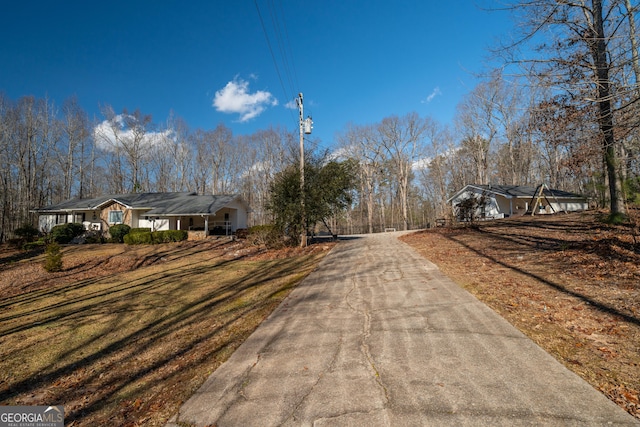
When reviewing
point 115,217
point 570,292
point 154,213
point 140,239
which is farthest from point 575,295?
point 115,217

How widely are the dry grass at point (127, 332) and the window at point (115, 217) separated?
14279 millimetres

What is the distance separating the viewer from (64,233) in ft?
74.4

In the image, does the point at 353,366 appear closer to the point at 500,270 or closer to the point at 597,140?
the point at 500,270

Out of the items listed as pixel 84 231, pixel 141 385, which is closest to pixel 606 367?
pixel 141 385

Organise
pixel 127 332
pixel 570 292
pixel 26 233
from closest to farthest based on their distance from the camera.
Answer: pixel 570 292 < pixel 127 332 < pixel 26 233

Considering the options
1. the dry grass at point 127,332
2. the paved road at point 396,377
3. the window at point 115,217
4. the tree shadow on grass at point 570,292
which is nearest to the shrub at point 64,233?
the window at point 115,217

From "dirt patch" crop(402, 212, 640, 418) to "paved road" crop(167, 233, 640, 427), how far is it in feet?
0.87

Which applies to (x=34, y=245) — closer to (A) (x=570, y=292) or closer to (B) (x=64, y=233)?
(B) (x=64, y=233)

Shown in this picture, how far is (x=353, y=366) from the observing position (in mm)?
3010

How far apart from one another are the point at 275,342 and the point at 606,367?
3.42 meters

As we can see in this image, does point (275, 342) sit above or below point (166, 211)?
below

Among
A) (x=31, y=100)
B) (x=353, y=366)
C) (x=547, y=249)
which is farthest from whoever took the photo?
(x=31, y=100)

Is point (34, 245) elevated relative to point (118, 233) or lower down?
lower down

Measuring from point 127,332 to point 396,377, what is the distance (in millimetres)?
5050
